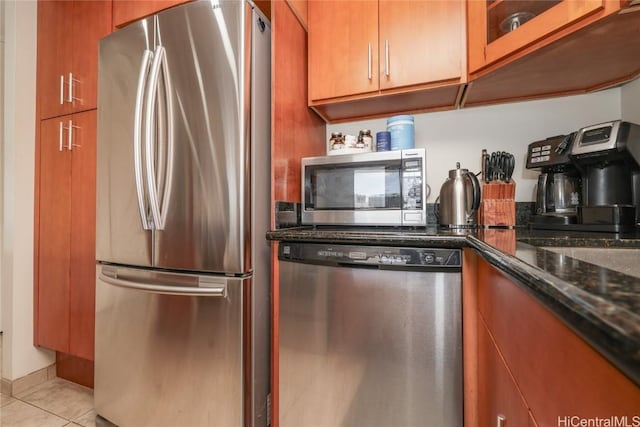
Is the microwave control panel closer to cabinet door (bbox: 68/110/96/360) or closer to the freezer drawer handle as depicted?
the freezer drawer handle

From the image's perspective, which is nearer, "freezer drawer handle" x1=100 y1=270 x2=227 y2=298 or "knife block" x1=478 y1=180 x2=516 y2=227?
"freezer drawer handle" x1=100 y1=270 x2=227 y2=298

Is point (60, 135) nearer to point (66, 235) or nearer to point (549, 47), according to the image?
point (66, 235)

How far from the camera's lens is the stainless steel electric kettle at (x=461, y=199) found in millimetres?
1265

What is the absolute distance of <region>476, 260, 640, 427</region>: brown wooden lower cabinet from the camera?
1.03 ft

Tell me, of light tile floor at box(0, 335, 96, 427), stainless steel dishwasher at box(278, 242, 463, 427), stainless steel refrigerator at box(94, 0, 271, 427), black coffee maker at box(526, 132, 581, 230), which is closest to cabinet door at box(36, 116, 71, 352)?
light tile floor at box(0, 335, 96, 427)

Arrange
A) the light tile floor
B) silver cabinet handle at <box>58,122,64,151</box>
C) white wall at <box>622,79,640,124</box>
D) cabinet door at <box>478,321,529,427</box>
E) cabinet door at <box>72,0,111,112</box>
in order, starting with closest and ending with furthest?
1. cabinet door at <box>478,321,529,427</box>
2. white wall at <box>622,79,640,124</box>
3. the light tile floor
4. cabinet door at <box>72,0,111,112</box>
5. silver cabinet handle at <box>58,122,64,151</box>

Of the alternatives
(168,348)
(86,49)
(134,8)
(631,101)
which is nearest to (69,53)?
(86,49)

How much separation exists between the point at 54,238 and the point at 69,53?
3.51 ft

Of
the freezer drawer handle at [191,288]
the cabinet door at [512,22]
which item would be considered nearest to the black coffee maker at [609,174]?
the cabinet door at [512,22]

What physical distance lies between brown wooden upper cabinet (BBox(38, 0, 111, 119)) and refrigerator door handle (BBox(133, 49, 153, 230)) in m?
0.62

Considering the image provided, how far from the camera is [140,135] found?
1188 millimetres

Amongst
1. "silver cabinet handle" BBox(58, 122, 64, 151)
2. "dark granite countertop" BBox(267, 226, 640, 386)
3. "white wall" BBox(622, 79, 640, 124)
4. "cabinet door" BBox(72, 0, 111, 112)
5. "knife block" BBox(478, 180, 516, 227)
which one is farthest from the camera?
"silver cabinet handle" BBox(58, 122, 64, 151)

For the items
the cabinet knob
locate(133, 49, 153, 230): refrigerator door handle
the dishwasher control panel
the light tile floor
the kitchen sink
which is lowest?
the light tile floor

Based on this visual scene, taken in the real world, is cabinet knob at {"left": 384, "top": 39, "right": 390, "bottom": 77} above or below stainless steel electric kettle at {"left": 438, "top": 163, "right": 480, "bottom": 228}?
above
